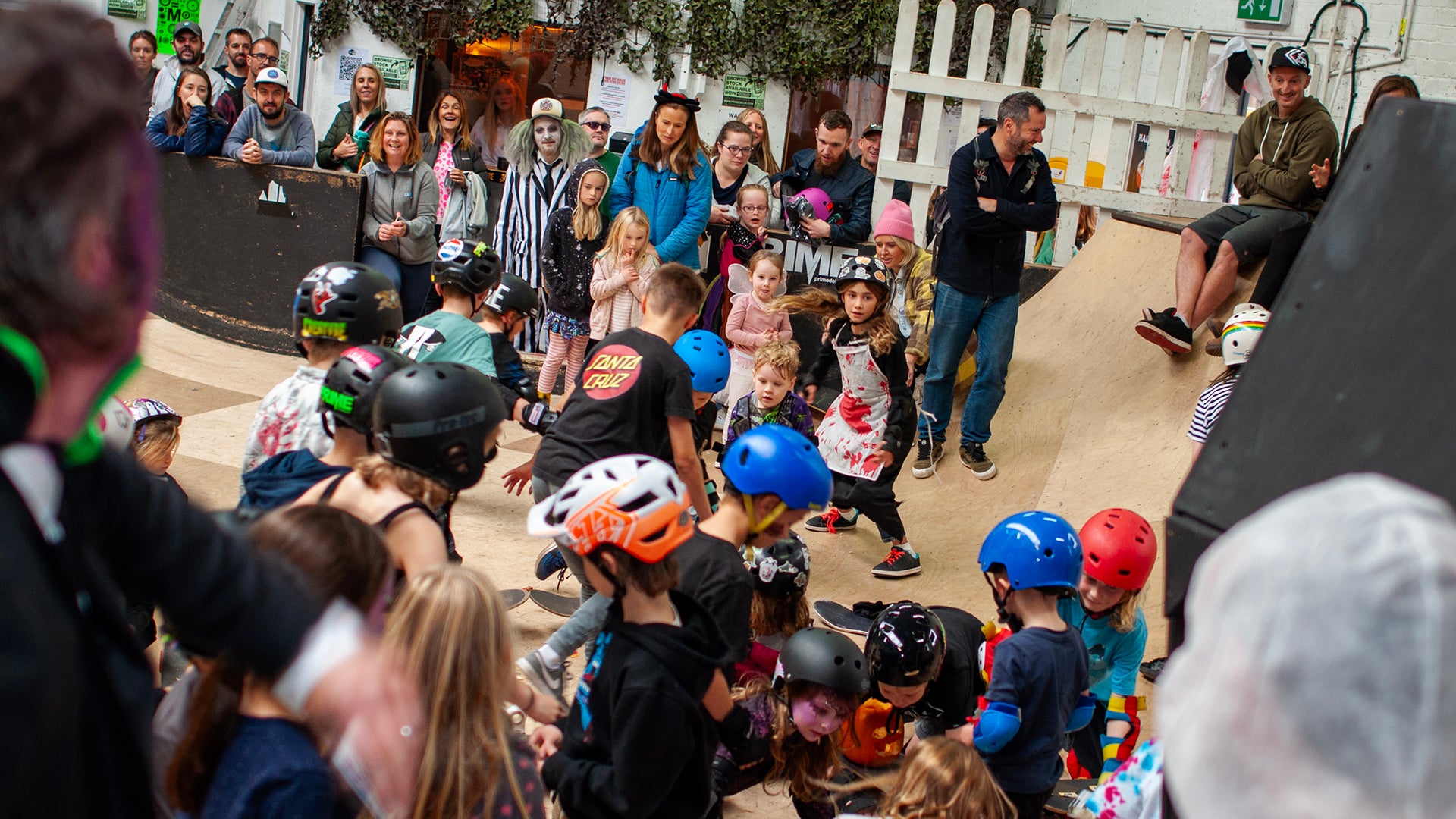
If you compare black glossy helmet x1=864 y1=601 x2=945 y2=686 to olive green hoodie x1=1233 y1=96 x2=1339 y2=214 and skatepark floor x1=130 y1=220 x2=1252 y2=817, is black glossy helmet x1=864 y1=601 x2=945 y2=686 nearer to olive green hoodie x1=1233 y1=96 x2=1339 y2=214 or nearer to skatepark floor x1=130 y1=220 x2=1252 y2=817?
skatepark floor x1=130 y1=220 x2=1252 y2=817

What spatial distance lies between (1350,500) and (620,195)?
7350 millimetres

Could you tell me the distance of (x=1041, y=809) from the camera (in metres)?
3.52

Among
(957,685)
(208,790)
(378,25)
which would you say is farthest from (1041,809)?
(378,25)

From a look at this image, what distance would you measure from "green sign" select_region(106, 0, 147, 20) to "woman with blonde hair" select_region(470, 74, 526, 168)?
5.00 meters

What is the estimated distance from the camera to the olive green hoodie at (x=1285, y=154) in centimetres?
644

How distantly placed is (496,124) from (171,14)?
484cm

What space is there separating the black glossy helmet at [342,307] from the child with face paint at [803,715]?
5.63 feet

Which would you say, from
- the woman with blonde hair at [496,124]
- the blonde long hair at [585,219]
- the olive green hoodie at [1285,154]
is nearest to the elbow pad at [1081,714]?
the olive green hoodie at [1285,154]

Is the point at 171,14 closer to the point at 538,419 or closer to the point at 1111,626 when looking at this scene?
the point at 538,419

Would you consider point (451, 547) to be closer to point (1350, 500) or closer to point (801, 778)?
point (801, 778)

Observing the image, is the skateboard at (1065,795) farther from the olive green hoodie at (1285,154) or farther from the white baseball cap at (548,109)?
the white baseball cap at (548,109)

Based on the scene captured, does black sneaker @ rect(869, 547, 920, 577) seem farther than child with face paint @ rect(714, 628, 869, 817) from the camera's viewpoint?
Yes

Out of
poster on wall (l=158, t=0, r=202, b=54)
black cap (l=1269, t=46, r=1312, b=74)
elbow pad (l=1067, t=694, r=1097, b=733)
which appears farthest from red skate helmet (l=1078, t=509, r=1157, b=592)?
poster on wall (l=158, t=0, r=202, b=54)

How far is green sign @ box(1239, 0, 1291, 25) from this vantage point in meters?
14.5
